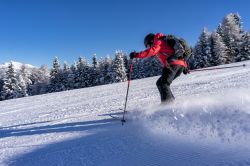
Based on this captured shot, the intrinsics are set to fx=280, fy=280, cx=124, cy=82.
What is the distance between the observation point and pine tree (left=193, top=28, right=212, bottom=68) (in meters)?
52.7

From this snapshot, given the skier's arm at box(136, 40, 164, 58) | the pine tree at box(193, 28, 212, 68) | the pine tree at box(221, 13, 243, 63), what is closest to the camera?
the skier's arm at box(136, 40, 164, 58)

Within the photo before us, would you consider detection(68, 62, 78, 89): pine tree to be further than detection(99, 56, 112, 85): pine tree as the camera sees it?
Yes

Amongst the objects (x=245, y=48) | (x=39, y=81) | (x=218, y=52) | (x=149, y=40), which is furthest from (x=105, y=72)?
(x=149, y=40)

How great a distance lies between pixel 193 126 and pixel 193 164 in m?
1.19

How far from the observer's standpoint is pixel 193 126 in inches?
172

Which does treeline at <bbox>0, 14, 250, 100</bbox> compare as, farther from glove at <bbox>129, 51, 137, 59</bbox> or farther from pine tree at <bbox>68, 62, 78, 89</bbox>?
glove at <bbox>129, 51, 137, 59</bbox>

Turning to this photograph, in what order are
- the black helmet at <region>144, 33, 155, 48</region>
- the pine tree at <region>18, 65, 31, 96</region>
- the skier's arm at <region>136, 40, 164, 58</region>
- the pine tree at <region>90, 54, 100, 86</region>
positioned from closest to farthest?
1. the skier's arm at <region>136, 40, 164, 58</region>
2. the black helmet at <region>144, 33, 155, 48</region>
3. the pine tree at <region>18, 65, 31, 96</region>
4. the pine tree at <region>90, 54, 100, 86</region>

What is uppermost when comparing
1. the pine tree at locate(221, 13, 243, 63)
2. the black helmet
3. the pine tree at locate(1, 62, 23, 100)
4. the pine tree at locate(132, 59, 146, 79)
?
the pine tree at locate(221, 13, 243, 63)

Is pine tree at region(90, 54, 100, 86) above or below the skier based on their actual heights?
above

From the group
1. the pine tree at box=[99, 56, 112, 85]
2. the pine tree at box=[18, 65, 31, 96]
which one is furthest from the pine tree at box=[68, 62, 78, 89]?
the pine tree at box=[18, 65, 31, 96]

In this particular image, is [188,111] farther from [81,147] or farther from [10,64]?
[10,64]

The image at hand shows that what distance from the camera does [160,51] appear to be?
668 centimetres

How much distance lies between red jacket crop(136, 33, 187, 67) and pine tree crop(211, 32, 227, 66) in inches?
1890

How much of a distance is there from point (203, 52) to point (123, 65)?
18662 millimetres
